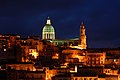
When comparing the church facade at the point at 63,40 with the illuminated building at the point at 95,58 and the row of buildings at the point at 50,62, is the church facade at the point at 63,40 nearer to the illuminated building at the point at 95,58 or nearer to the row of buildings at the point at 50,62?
the row of buildings at the point at 50,62

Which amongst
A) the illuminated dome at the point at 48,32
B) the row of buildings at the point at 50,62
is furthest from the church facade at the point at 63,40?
the row of buildings at the point at 50,62

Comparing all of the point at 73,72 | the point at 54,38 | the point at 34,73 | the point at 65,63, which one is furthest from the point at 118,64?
the point at 54,38

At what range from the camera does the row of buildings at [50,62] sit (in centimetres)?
5603

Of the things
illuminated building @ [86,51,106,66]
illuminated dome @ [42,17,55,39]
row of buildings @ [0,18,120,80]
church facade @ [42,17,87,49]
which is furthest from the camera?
illuminated dome @ [42,17,55,39]

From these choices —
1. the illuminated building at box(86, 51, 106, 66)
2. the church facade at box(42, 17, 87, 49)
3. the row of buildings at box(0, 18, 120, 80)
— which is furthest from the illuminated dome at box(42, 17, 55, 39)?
the illuminated building at box(86, 51, 106, 66)

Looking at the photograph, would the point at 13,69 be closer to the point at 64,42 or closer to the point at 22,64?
the point at 22,64

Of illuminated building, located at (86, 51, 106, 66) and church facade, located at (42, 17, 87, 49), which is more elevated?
church facade, located at (42, 17, 87, 49)

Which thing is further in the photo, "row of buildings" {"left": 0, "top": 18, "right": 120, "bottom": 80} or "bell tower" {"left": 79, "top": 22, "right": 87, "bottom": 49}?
"bell tower" {"left": 79, "top": 22, "right": 87, "bottom": 49}

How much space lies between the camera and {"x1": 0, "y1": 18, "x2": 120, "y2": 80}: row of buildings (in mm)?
56031

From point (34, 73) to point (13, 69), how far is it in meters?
3.03

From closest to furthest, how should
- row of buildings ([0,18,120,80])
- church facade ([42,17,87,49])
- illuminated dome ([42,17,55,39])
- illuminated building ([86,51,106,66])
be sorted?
row of buildings ([0,18,120,80]) → illuminated building ([86,51,106,66]) → church facade ([42,17,87,49]) → illuminated dome ([42,17,55,39])

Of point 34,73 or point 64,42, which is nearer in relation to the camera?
point 34,73

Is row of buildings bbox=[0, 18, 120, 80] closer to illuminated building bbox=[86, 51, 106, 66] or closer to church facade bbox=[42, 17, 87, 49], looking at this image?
illuminated building bbox=[86, 51, 106, 66]

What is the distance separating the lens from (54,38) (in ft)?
324
